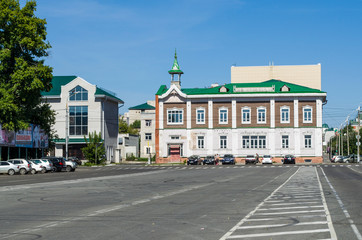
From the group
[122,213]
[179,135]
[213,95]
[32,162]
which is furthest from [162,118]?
[122,213]

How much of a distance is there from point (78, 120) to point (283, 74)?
5051 cm

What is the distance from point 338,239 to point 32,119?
5623cm

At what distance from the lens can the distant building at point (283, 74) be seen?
113 m

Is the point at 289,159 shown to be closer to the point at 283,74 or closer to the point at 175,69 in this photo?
the point at 175,69

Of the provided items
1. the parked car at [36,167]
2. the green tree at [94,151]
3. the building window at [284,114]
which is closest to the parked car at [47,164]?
the parked car at [36,167]

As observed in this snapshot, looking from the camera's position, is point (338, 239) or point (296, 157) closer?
point (338, 239)

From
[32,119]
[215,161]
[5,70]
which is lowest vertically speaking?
[215,161]

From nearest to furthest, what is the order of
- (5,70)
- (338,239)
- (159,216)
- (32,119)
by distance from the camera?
(338,239)
(159,216)
(5,70)
(32,119)

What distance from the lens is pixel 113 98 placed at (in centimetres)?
9069

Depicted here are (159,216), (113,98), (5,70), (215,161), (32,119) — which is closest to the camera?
(159,216)

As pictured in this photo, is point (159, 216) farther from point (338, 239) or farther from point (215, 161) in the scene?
point (215, 161)

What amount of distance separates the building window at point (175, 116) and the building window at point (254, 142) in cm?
1120

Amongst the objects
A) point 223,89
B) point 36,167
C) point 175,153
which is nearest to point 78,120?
point 175,153

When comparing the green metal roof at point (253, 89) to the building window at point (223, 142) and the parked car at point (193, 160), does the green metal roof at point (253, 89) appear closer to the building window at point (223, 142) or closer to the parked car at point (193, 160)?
the building window at point (223, 142)
